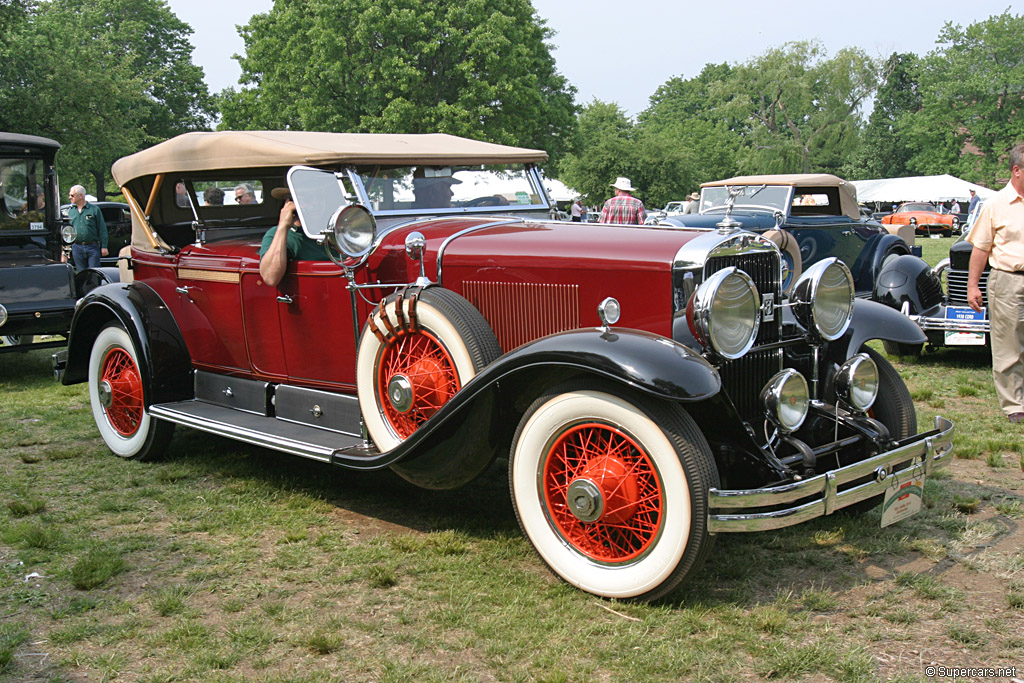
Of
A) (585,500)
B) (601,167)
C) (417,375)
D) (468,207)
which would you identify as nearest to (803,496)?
(585,500)

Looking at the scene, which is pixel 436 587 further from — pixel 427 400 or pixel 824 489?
pixel 824 489

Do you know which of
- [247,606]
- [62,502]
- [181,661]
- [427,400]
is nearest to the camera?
[181,661]

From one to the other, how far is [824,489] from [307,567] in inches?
87.8

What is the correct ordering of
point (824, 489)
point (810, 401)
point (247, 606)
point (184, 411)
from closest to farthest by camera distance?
point (824, 489)
point (247, 606)
point (810, 401)
point (184, 411)

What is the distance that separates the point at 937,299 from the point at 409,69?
79.6 ft

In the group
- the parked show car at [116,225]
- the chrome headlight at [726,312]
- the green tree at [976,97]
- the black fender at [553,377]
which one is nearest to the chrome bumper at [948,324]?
the chrome headlight at [726,312]

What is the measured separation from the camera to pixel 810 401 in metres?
3.84

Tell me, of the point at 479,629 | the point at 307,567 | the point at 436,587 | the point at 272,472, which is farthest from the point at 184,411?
the point at 479,629

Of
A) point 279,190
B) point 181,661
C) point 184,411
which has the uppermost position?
point 279,190

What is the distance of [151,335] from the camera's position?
540cm

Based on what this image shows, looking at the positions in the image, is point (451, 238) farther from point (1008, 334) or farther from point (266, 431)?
point (1008, 334)

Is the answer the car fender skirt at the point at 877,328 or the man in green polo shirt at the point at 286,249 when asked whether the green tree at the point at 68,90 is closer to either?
the man in green polo shirt at the point at 286,249

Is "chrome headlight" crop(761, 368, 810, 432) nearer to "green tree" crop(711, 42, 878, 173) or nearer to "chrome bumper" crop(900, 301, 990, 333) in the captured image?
"chrome bumper" crop(900, 301, 990, 333)

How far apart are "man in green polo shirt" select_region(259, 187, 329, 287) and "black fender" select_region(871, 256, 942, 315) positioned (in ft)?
20.0
